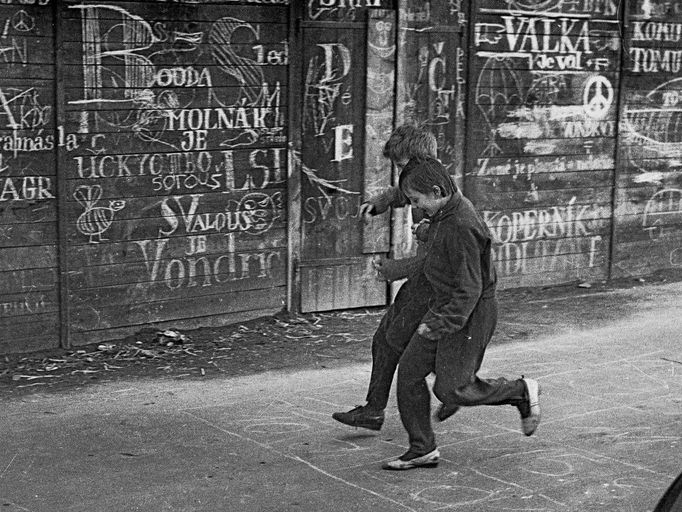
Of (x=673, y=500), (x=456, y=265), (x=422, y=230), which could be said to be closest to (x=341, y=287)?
(x=422, y=230)

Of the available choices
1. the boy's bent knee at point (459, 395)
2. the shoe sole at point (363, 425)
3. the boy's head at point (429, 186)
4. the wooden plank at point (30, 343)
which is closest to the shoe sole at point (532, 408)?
the boy's bent knee at point (459, 395)

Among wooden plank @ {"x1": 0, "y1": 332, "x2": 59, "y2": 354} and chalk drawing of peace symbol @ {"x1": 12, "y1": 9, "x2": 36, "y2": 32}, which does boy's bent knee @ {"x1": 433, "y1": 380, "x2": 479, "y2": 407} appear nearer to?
wooden plank @ {"x1": 0, "y1": 332, "x2": 59, "y2": 354}

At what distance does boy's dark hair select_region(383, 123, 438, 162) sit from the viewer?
6.05m

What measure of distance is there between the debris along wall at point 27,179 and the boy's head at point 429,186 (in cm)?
298

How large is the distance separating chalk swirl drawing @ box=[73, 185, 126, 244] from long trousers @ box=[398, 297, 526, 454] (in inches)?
118

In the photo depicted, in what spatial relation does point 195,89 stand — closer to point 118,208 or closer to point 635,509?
point 118,208

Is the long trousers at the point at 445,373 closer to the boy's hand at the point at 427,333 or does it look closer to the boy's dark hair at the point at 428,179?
the boy's hand at the point at 427,333

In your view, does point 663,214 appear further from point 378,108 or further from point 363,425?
point 363,425

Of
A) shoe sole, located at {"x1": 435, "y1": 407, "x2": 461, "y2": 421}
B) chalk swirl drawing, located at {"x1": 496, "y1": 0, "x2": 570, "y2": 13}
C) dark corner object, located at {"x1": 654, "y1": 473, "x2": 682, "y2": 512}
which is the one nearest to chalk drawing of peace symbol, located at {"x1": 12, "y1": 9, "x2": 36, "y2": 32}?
shoe sole, located at {"x1": 435, "y1": 407, "x2": 461, "y2": 421}

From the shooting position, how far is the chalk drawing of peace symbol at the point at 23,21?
7.55 meters

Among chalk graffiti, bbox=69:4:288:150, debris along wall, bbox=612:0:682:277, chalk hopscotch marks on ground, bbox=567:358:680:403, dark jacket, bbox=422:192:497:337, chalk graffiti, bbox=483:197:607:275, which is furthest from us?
debris along wall, bbox=612:0:682:277

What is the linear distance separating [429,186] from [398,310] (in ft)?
2.44

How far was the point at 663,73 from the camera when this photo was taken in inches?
445

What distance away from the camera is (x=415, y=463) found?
5.89 metres
